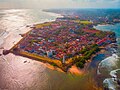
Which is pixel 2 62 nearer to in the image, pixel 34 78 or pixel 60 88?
pixel 34 78

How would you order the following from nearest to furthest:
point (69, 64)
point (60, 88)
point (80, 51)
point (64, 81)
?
point (60, 88)
point (64, 81)
point (69, 64)
point (80, 51)

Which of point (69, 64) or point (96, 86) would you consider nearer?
point (96, 86)

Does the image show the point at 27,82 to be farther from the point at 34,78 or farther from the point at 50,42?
the point at 50,42

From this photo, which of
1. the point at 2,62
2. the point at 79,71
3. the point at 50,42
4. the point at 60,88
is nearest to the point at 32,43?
the point at 50,42

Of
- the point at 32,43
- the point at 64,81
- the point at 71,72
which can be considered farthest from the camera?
the point at 32,43

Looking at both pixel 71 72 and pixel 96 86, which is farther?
pixel 71 72

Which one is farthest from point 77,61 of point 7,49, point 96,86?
point 7,49

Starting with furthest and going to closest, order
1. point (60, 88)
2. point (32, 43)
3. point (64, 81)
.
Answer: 1. point (32, 43)
2. point (64, 81)
3. point (60, 88)

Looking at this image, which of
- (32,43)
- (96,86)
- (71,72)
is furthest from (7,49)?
(96,86)

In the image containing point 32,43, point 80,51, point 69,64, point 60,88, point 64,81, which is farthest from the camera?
point 32,43
